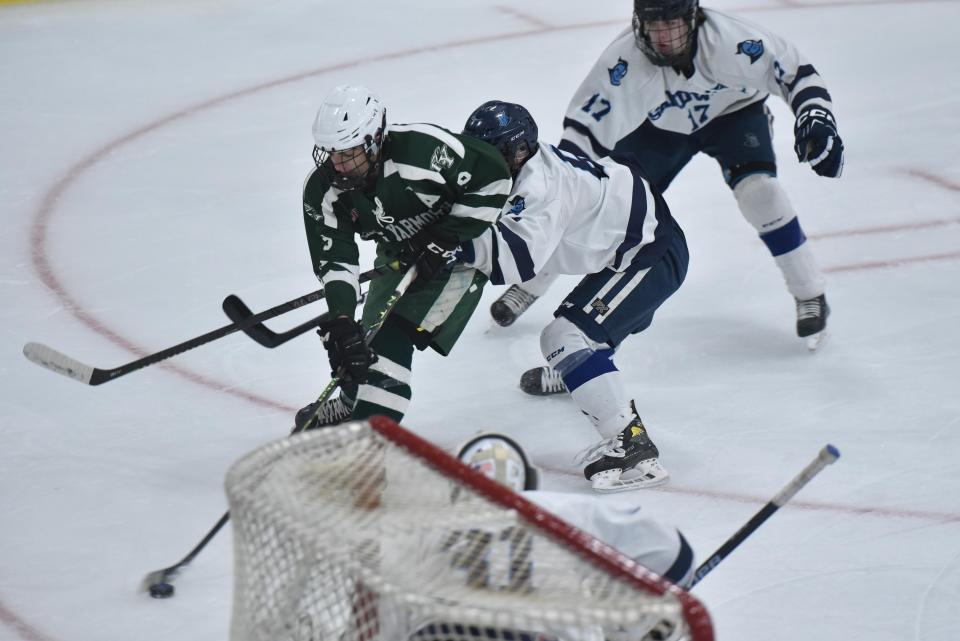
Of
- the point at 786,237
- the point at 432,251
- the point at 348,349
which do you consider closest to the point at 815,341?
the point at 786,237

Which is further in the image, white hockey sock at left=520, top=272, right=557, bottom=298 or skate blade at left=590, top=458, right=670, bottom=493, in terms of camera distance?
white hockey sock at left=520, top=272, right=557, bottom=298

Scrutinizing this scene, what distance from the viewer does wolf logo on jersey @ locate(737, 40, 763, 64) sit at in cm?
380

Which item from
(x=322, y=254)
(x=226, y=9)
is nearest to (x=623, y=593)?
(x=322, y=254)

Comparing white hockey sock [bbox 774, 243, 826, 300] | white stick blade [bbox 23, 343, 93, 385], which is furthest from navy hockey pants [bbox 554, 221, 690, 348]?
white stick blade [bbox 23, 343, 93, 385]

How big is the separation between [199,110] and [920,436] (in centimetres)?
353

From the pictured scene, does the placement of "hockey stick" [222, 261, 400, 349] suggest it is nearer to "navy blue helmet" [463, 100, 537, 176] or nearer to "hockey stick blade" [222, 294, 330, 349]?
"hockey stick blade" [222, 294, 330, 349]

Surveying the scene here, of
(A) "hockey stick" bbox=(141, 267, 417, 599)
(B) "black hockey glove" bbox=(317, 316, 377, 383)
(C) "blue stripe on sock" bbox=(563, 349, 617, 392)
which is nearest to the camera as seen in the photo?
(A) "hockey stick" bbox=(141, 267, 417, 599)

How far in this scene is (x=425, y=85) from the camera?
6.20 meters

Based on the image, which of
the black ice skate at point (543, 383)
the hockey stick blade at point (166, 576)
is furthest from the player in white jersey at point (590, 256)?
the hockey stick blade at point (166, 576)

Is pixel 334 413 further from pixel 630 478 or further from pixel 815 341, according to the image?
pixel 815 341

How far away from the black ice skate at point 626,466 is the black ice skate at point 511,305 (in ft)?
2.95

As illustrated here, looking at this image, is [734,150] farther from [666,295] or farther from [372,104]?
[372,104]

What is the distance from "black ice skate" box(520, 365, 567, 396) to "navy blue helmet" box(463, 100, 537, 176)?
764 millimetres

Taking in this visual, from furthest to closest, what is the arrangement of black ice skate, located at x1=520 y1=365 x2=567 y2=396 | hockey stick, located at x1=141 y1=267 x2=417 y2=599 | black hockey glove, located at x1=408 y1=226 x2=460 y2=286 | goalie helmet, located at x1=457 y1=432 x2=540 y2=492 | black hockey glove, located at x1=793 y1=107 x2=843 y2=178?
1. black ice skate, located at x1=520 y1=365 x2=567 y2=396
2. black hockey glove, located at x1=793 y1=107 x2=843 y2=178
3. black hockey glove, located at x1=408 y1=226 x2=460 y2=286
4. hockey stick, located at x1=141 y1=267 x2=417 y2=599
5. goalie helmet, located at x1=457 y1=432 x2=540 y2=492
